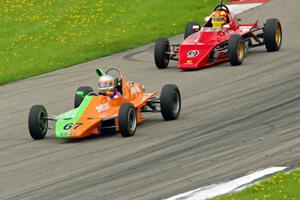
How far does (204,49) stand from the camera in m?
29.4

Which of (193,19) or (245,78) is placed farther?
(193,19)

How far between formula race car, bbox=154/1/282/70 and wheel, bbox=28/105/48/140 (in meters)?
7.96

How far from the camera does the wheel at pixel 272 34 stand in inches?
1204

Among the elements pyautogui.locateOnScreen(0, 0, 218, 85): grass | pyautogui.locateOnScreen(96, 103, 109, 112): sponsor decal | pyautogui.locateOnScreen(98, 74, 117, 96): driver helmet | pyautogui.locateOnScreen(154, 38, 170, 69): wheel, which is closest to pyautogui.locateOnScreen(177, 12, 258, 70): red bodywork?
pyautogui.locateOnScreen(154, 38, 170, 69): wheel

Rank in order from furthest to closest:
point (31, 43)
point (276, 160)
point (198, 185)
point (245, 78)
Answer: point (31, 43)
point (245, 78)
point (276, 160)
point (198, 185)

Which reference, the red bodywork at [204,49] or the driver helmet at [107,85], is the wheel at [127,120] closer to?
the driver helmet at [107,85]

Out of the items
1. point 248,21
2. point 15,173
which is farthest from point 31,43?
point 15,173

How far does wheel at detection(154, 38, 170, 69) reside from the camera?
30094 mm

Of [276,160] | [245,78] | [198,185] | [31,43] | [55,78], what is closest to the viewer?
[198,185]

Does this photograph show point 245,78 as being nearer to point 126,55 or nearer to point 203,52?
point 203,52

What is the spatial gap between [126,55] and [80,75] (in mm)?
2948

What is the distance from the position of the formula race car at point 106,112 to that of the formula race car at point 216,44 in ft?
20.2

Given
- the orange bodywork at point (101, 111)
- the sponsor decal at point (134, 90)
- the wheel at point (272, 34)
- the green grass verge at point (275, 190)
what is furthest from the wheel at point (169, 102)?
the wheel at point (272, 34)

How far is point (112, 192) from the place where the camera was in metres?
17.3
